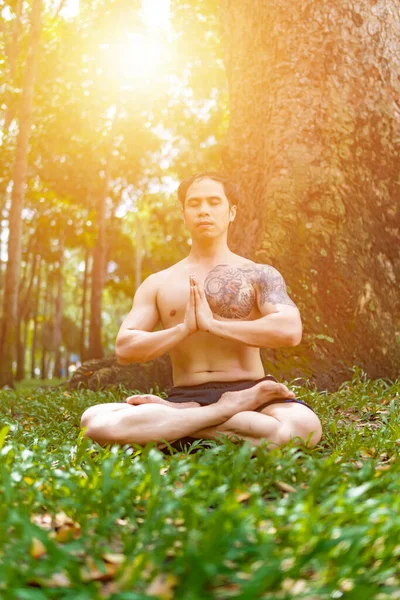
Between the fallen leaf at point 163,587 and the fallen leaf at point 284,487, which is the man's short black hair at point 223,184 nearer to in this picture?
the fallen leaf at point 284,487

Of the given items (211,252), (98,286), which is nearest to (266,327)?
(211,252)

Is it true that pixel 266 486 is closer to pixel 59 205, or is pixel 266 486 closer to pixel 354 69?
pixel 354 69

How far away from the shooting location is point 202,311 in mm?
4539

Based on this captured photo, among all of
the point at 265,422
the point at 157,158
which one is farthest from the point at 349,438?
the point at 157,158

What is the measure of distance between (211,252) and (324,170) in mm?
3298

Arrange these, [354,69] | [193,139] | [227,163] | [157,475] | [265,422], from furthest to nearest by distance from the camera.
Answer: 1. [193,139]
2. [227,163]
3. [354,69]
4. [265,422]
5. [157,475]

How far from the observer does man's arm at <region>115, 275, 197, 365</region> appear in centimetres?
456

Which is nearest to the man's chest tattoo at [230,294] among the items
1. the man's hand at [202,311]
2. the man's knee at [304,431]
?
the man's hand at [202,311]

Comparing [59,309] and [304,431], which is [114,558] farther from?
[59,309]

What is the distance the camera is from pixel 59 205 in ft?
80.1

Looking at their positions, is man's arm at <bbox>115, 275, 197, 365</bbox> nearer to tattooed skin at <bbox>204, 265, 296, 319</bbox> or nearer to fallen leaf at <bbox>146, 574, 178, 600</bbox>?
tattooed skin at <bbox>204, 265, 296, 319</bbox>

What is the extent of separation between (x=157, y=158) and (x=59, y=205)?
4.42 metres

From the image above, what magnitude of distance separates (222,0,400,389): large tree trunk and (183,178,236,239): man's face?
96.8 inches

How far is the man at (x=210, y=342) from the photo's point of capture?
4.32 metres
